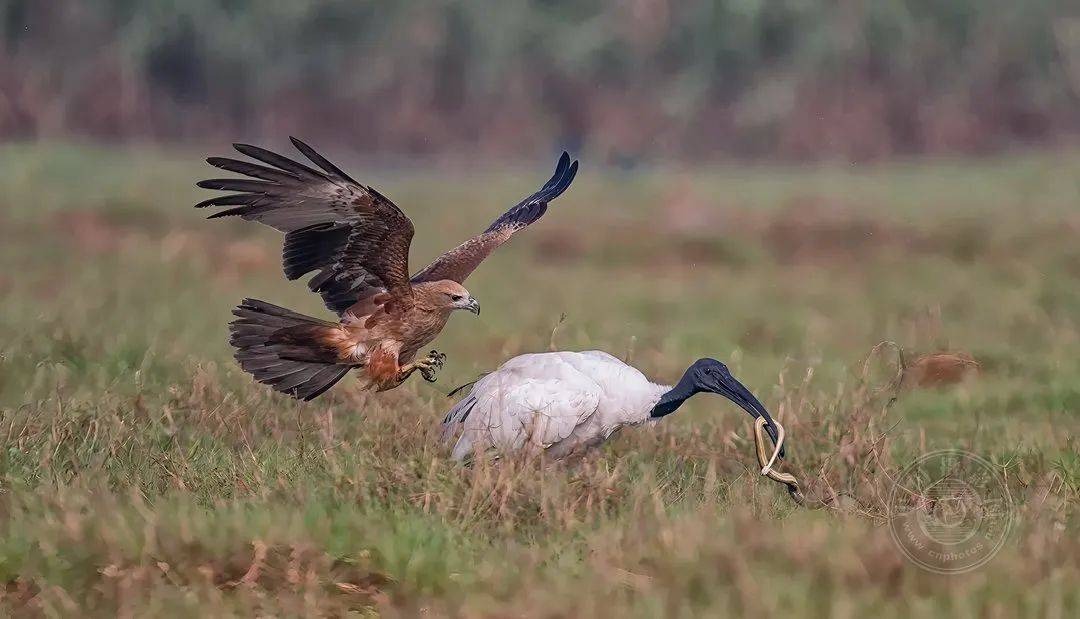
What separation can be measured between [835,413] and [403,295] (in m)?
2.15

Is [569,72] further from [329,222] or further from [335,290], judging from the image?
[329,222]

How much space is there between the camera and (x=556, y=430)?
7.35m

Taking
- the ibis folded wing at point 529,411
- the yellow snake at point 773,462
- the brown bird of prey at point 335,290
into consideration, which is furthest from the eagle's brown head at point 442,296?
the yellow snake at point 773,462

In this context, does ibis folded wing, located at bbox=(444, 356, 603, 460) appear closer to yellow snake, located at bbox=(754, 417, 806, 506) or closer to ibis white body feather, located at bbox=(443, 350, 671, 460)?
ibis white body feather, located at bbox=(443, 350, 671, 460)

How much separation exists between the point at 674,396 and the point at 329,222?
1.76m

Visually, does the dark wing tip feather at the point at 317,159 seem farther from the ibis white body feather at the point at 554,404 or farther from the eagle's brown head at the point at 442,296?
the ibis white body feather at the point at 554,404

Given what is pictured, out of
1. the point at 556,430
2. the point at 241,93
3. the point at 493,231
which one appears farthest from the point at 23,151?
the point at 556,430

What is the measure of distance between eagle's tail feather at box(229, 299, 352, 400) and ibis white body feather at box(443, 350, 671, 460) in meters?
0.73

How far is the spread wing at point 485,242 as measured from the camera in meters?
8.52

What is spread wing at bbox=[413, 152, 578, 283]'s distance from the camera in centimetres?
852

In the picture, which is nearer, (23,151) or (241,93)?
(23,151)

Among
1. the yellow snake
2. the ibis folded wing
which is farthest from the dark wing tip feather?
the yellow snake

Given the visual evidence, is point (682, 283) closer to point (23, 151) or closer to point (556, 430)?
point (556, 430)

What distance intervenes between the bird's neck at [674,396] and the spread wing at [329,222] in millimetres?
1321
